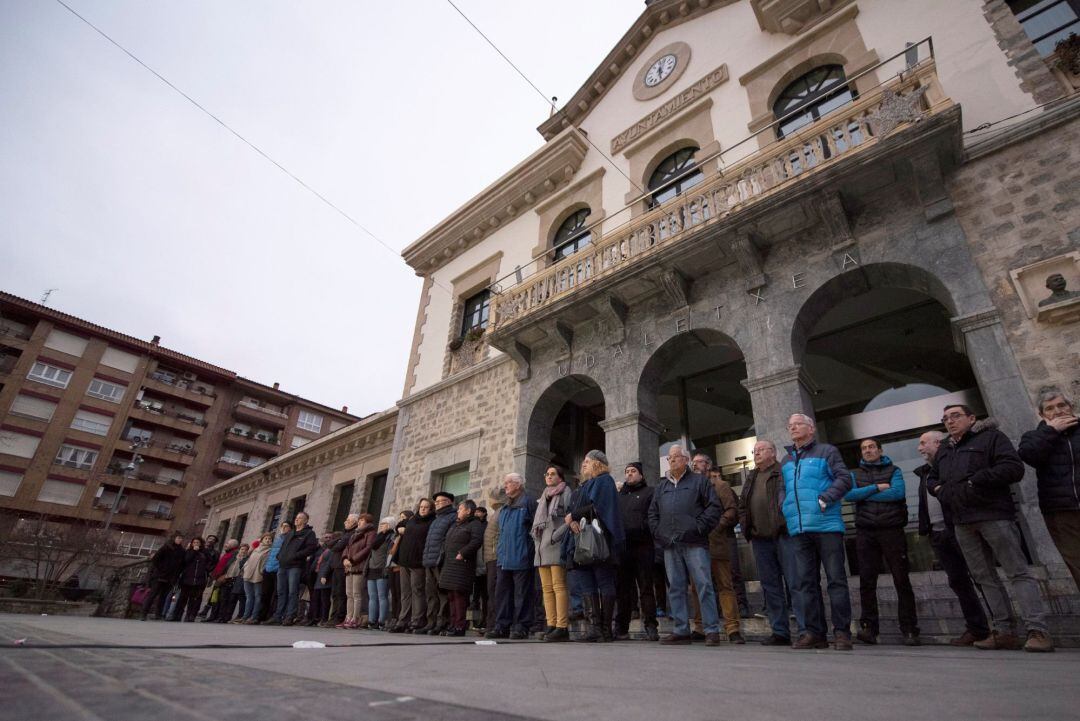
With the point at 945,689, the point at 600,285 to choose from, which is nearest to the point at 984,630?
the point at 945,689

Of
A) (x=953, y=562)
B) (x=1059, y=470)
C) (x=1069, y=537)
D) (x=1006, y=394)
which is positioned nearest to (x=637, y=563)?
(x=953, y=562)

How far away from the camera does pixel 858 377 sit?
9047 millimetres

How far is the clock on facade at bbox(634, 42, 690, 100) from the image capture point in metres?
11.7

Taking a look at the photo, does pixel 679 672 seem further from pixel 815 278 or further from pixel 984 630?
pixel 815 278

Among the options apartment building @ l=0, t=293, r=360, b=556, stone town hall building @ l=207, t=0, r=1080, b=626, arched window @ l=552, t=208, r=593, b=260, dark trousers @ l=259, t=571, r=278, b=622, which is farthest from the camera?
apartment building @ l=0, t=293, r=360, b=556

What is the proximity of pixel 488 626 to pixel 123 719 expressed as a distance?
6.26 meters

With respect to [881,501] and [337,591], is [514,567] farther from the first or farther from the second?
[337,591]

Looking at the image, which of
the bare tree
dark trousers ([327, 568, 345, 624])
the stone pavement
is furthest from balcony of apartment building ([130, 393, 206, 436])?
the stone pavement

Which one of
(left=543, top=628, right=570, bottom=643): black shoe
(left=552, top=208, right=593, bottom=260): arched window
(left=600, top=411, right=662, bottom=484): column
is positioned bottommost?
(left=543, top=628, right=570, bottom=643): black shoe

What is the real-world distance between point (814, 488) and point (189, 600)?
1201 centimetres

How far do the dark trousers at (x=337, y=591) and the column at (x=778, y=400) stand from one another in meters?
6.88

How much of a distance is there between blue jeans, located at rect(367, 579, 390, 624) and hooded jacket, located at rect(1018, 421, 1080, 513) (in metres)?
7.44

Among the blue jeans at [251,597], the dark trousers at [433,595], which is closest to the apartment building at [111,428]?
the blue jeans at [251,597]

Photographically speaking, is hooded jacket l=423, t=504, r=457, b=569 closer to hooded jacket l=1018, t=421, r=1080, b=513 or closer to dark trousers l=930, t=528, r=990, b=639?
dark trousers l=930, t=528, r=990, b=639
